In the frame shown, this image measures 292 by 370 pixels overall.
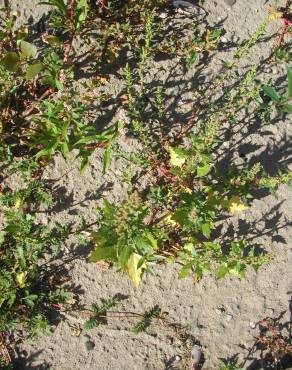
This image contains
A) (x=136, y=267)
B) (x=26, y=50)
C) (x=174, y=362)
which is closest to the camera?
(x=26, y=50)

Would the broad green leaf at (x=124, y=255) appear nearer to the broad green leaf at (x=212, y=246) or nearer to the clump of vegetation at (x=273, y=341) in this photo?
the broad green leaf at (x=212, y=246)

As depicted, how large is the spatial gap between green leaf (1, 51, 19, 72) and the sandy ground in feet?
2.58

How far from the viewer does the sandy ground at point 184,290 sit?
410 cm

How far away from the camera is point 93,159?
418 cm

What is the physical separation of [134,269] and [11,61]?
196 cm

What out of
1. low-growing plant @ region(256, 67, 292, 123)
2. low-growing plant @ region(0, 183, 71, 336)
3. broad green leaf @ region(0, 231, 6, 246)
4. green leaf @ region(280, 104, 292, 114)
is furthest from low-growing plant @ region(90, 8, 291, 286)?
broad green leaf @ region(0, 231, 6, 246)

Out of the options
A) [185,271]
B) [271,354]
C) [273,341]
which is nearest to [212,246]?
[185,271]

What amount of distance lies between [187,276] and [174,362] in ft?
2.59

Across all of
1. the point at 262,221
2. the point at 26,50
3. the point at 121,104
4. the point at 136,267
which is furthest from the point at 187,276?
the point at 26,50

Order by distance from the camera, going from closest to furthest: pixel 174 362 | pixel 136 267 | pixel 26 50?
pixel 26 50
pixel 136 267
pixel 174 362

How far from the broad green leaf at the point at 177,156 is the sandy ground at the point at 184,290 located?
0.46m

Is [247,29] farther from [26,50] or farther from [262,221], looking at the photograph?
[26,50]

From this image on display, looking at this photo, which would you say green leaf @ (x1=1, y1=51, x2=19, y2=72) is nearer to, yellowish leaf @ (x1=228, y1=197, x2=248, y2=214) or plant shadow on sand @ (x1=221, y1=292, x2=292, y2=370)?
yellowish leaf @ (x1=228, y1=197, x2=248, y2=214)

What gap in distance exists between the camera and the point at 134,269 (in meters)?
3.88
